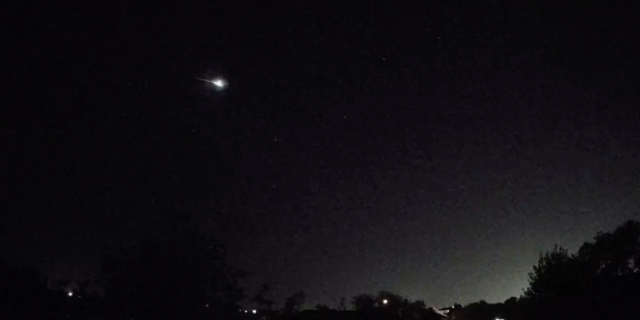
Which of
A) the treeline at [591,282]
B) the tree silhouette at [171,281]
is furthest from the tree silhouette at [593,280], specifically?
the tree silhouette at [171,281]

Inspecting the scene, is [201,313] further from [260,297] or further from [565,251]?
[565,251]

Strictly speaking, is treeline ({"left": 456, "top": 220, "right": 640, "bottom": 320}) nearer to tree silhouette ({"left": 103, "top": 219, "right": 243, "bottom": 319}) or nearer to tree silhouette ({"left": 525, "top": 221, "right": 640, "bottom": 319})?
tree silhouette ({"left": 525, "top": 221, "right": 640, "bottom": 319})

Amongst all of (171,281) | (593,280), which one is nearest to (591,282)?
(593,280)

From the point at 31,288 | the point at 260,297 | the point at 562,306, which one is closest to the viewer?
the point at 260,297

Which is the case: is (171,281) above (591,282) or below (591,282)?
below

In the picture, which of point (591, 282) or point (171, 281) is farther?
point (591, 282)

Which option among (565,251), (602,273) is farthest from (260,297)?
(565,251)

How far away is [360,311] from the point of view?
5162 centimetres

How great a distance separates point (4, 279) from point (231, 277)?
494 inches

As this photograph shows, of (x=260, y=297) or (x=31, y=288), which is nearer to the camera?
(x=260, y=297)

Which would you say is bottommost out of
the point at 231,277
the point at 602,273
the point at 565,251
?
the point at 231,277

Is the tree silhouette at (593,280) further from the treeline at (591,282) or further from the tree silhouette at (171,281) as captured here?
the tree silhouette at (171,281)

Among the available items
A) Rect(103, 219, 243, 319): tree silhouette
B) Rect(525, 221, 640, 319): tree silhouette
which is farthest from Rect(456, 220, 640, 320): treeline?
Answer: Rect(103, 219, 243, 319): tree silhouette

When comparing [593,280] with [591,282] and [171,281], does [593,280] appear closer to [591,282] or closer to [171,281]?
[591,282]
